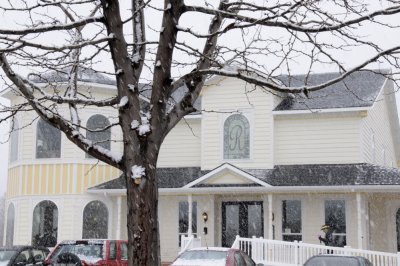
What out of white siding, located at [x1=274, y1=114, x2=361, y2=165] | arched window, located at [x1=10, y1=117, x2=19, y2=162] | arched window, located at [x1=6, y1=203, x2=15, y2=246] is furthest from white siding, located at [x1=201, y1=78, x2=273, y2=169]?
arched window, located at [x1=6, y1=203, x2=15, y2=246]

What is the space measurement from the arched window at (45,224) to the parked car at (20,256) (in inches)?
333

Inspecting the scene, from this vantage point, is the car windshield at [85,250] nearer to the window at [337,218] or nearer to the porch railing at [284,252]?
the porch railing at [284,252]

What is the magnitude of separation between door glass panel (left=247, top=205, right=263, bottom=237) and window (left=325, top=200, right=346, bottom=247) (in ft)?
7.94

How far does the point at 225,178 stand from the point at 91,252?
8.65m

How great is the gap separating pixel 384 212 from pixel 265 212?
4.40 meters

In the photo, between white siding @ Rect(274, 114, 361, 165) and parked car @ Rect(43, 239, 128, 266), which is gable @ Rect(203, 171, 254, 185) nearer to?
white siding @ Rect(274, 114, 361, 165)

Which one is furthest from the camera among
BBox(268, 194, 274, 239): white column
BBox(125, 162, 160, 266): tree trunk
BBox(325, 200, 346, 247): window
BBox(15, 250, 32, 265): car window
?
BBox(325, 200, 346, 247): window

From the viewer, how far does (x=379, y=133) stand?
26719 millimetres

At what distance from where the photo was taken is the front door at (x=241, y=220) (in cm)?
2373

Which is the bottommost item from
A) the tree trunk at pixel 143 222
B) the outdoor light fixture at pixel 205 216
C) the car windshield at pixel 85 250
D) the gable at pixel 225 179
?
the car windshield at pixel 85 250

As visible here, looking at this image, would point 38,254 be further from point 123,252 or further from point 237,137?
point 237,137

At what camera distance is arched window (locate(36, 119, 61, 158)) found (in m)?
25.2

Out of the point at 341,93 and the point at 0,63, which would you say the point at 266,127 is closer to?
the point at 341,93

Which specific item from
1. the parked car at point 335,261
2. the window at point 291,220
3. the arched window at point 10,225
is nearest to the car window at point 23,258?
the parked car at point 335,261
